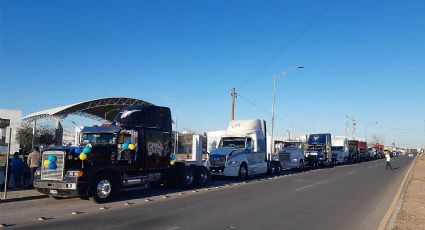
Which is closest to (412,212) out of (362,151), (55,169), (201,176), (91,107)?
(201,176)

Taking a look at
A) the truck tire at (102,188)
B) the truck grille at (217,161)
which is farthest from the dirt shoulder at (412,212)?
the truck grille at (217,161)

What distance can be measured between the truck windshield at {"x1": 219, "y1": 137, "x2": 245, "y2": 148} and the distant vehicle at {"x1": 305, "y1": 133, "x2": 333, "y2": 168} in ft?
50.0

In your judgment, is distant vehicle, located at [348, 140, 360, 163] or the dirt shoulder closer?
the dirt shoulder

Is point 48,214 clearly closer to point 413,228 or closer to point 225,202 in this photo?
point 225,202

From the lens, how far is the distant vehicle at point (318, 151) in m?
40.4

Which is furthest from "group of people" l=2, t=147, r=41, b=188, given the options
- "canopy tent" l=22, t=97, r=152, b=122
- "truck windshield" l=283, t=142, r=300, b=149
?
→ "canopy tent" l=22, t=97, r=152, b=122

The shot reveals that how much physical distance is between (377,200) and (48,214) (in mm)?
11361

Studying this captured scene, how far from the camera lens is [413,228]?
1030cm

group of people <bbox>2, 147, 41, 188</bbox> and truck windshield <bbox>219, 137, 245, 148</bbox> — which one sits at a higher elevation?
truck windshield <bbox>219, 137, 245, 148</bbox>

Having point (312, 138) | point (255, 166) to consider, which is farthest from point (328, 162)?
point (255, 166)

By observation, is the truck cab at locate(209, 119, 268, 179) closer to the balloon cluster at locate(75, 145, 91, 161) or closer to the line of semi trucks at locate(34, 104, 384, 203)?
the line of semi trucks at locate(34, 104, 384, 203)

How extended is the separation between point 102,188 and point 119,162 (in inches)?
56.5

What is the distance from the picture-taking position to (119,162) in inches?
620

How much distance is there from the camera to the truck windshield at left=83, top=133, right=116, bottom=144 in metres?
15.9
